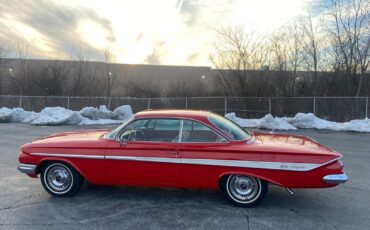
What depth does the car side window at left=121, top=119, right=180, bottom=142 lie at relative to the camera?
17.2 feet

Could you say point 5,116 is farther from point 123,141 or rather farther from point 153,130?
point 153,130

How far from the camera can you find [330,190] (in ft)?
19.4

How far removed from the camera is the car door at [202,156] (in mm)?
4945

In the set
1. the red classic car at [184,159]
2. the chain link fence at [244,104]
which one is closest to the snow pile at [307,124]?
the chain link fence at [244,104]

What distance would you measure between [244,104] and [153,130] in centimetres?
1702

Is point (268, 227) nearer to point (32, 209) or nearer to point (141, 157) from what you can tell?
point (141, 157)

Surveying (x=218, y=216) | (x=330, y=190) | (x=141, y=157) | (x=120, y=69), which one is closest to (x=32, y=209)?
(x=141, y=157)

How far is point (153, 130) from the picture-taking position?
537 centimetres

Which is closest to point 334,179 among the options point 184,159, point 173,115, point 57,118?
point 184,159

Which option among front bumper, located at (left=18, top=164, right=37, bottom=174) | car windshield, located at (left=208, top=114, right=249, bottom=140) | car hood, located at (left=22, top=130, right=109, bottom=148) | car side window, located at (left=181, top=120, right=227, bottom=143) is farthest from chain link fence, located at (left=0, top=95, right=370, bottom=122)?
front bumper, located at (left=18, top=164, right=37, bottom=174)

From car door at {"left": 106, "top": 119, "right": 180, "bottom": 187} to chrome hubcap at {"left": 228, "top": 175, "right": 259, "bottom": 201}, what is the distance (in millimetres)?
866

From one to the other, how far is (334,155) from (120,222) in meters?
3.26

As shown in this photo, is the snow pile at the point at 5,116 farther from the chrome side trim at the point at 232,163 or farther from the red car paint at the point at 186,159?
the chrome side trim at the point at 232,163

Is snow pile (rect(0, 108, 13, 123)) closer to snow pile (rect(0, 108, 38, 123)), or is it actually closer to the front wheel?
snow pile (rect(0, 108, 38, 123))
